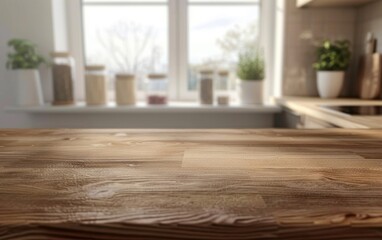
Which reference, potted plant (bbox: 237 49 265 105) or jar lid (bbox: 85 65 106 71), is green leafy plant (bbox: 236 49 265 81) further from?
jar lid (bbox: 85 65 106 71)

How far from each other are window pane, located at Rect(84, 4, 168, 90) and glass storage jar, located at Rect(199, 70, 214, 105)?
38cm

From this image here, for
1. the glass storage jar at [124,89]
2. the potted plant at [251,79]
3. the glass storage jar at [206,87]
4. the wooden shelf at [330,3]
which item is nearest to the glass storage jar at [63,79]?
the glass storage jar at [124,89]

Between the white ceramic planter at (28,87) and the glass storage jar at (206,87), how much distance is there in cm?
95

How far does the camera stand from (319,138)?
0.80 m

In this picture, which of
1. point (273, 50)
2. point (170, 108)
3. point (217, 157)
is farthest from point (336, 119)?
point (273, 50)

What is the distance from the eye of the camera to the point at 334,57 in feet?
6.31

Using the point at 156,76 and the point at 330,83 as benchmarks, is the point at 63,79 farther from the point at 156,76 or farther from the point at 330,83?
the point at 330,83

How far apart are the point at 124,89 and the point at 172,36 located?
1.68 feet

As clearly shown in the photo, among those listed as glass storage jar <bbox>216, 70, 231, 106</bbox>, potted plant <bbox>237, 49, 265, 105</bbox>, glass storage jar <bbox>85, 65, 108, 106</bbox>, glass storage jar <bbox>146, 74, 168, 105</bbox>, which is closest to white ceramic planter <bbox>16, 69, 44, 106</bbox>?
glass storage jar <bbox>85, 65, 108, 106</bbox>

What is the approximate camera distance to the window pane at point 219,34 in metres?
2.26

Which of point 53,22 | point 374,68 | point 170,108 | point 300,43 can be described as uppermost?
point 53,22

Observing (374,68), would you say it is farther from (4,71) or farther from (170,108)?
(4,71)

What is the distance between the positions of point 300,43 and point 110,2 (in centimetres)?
123

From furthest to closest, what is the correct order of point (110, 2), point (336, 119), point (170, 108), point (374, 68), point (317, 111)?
point (110, 2)
point (170, 108)
point (374, 68)
point (317, 111)
point (336, 119)
